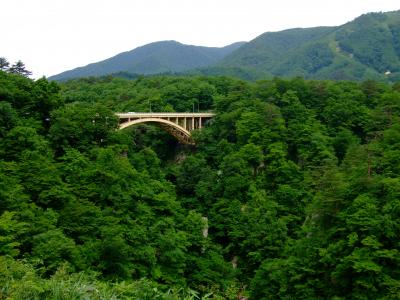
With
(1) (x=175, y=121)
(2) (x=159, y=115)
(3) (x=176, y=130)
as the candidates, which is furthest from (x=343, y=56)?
(2) (x=159, y=115)

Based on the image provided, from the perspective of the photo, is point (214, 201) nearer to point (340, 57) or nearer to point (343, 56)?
point (340, 57)

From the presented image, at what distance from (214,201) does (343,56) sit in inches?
4827

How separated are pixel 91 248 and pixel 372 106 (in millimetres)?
29219

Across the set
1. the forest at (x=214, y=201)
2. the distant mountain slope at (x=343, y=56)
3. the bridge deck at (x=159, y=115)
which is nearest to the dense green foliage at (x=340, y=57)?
the distant mountain slope at (x=343, y=56)

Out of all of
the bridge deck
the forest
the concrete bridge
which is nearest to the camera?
the forest

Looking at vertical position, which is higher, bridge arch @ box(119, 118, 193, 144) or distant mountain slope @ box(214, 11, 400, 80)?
distant mountain slope @ box(214, 11, 400, 80)

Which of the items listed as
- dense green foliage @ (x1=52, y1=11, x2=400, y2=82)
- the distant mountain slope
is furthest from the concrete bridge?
the distant mountain slope

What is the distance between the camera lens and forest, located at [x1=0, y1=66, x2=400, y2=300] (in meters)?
17.8

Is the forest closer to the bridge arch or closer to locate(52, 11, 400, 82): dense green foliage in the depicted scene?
the bridge arch

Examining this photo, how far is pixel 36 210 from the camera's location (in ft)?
61.8

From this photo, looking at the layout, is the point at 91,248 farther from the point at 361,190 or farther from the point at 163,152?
the point at 163,152

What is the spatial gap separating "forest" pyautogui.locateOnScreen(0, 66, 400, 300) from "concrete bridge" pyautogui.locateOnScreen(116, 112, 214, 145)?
1.53 m

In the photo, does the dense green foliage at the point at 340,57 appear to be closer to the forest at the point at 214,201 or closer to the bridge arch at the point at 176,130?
the forest at the point at 214,201

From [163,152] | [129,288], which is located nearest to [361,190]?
[129,288]
